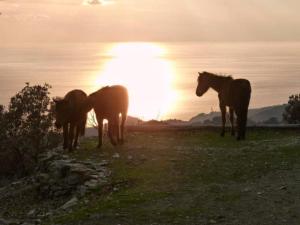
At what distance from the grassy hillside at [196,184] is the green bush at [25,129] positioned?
28.0 feet

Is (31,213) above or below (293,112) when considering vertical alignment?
below

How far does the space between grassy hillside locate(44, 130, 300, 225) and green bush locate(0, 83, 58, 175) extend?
336 inches

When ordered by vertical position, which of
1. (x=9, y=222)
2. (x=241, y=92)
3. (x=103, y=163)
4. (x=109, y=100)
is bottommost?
(x=9, y=222)

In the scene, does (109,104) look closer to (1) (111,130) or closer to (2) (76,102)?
(1) (111,130)

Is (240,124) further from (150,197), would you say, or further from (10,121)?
(10,121)

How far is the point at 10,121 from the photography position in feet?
84.6

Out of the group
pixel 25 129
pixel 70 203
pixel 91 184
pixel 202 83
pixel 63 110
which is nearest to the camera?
pixel 70 203


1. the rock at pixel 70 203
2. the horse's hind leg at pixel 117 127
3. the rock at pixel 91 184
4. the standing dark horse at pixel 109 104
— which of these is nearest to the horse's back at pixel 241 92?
the standing dark horse at pixel 109 104

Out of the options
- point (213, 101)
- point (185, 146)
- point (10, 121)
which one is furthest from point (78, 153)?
point (213, 101)

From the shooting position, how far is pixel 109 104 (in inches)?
628

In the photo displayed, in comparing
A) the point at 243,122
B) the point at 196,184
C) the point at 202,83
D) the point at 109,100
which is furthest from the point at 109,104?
the point at 196,184

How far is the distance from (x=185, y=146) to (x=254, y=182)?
15.0ft

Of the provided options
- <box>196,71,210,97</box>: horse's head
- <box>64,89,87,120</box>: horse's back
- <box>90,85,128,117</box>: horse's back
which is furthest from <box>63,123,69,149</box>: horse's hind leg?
<box>196,71,210,97</box>: horse's head

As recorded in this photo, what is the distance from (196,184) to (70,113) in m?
5.02
